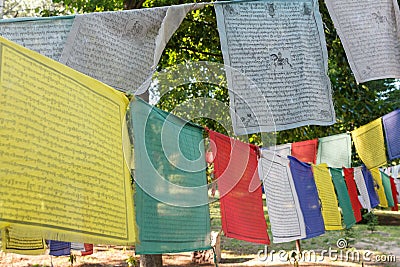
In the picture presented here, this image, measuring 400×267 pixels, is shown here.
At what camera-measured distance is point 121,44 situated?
263 centimetres

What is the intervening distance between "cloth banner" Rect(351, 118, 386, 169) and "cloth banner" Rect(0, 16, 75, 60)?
4.52m

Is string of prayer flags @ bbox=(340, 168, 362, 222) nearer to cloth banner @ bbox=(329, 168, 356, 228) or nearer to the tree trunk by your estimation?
cloth banner @ bbox=(329, 168, 356, 228)

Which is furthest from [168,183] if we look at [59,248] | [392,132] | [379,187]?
[379,187]

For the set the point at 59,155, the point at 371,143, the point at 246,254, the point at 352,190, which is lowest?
the point at 59,155

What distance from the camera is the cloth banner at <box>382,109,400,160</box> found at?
5965 mm

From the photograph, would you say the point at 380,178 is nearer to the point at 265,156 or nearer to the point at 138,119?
the point at 265,156

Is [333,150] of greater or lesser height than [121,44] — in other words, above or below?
above

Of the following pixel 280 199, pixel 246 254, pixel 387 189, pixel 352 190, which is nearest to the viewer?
pixel 280 199

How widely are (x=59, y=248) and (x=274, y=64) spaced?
6.49 ft

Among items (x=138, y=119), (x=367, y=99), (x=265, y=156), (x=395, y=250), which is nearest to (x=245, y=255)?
(x=395, y=250)

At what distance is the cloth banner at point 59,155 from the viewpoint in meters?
1.32

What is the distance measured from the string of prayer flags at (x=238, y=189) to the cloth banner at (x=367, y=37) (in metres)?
0.84

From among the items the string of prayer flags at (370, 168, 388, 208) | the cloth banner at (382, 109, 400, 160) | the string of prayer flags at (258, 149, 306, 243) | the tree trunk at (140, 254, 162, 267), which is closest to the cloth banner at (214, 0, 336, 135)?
the string of prayer flags at (258, 149, 306, 243)

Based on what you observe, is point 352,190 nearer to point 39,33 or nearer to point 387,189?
point 387,189
